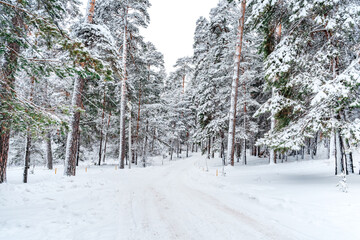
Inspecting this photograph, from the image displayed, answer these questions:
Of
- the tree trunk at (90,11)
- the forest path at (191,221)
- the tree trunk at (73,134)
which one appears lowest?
the forest path at (191,221)

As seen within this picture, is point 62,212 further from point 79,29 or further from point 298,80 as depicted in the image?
point 298,80

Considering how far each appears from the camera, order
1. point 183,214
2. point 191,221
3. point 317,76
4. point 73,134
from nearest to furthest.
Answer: point 191,221, point 183,214, point 317,76, point 73,134

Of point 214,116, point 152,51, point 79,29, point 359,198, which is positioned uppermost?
point 152,51

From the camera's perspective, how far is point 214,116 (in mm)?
20656

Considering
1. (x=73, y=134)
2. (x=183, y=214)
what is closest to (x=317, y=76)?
(x=183, y=214)

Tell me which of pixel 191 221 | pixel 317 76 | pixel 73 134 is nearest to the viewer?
pixel 191 221

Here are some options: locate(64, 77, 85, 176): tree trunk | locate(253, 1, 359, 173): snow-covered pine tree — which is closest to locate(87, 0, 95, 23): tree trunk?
locate(64, 77, 85, 176): tree trunk

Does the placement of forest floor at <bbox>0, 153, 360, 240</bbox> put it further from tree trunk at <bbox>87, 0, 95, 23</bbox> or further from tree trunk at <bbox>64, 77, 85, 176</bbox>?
tree trunk at <bbox>87, 0, 95, 23</bbox>

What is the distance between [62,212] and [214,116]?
55.8 feet

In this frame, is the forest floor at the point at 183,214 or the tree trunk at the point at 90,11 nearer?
the forest floor at the point at 183,214

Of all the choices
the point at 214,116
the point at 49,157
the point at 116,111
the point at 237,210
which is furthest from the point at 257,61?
the point at 49,157

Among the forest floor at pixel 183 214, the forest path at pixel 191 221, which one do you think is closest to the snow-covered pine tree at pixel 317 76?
the forest floor at pixel 183 214

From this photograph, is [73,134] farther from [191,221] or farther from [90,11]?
[191,221]

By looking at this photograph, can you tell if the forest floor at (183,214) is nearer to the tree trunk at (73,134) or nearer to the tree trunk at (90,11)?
the tree trunk at (73,134)
